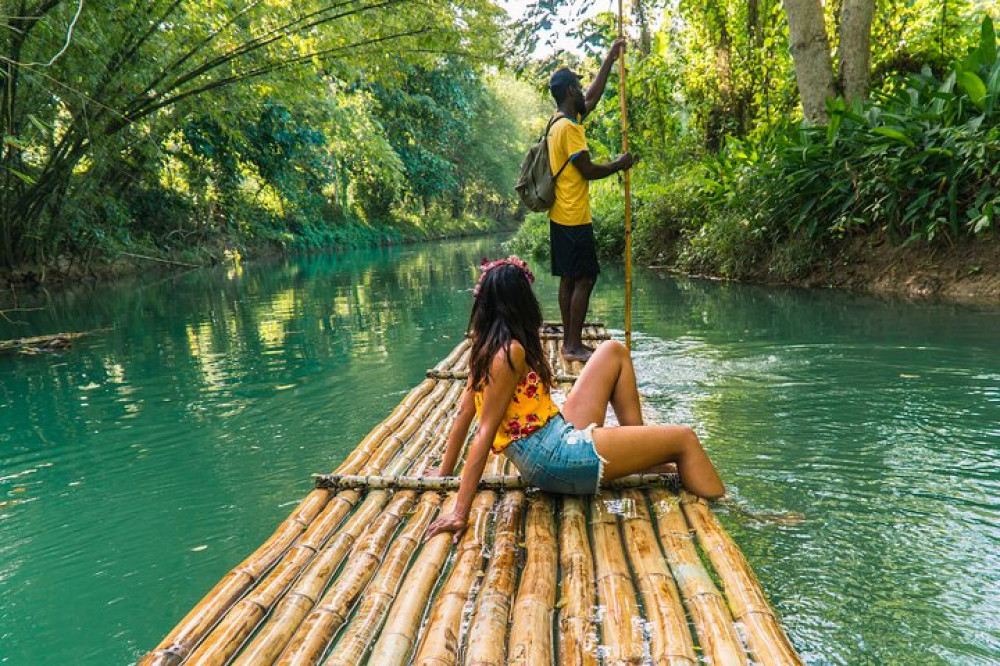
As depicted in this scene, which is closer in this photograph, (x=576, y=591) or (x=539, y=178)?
(x=576, y=591)

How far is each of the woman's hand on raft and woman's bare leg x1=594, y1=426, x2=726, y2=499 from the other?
19.9 inches

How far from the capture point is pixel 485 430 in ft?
7.39

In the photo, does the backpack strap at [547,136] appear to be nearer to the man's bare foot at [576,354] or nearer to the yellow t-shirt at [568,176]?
the yellow t-shirt at [568,176]

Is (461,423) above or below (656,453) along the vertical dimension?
above

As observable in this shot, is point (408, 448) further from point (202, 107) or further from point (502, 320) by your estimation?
point (202, 107)

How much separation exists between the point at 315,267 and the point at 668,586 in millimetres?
17906

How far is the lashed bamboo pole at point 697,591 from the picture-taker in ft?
5.02

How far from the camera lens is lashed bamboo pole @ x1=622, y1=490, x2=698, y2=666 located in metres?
1.54

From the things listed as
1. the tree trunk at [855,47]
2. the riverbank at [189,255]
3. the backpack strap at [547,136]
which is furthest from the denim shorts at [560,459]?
the riverbank at [189,255]

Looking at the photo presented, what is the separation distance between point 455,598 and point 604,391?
1.09 metres

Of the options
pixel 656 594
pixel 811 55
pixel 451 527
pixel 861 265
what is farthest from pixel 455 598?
pixel 811 55

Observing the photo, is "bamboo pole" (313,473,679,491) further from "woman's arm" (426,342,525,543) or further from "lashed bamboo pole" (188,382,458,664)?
"woman's arm" (426,342,525,543)

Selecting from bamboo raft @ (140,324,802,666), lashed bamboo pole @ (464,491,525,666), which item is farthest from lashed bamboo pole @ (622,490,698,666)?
lashed bamboo pole @ (464,491,525,666)

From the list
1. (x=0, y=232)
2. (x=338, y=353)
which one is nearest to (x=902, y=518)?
(x=338, y=353)
